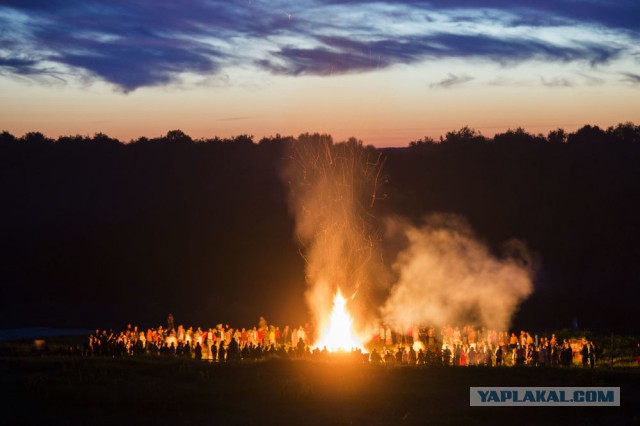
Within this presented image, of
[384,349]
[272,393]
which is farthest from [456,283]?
[272,393]

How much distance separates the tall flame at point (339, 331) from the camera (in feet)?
132

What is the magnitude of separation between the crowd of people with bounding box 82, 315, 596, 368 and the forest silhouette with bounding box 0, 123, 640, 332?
14833 mm

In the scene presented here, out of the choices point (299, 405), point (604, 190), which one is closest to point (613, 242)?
point (604, 190)

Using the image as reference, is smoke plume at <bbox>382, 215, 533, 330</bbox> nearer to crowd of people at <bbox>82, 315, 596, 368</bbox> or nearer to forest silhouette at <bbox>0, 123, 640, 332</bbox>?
forest silhouette at <bbox>0, 123, 640, 332</bbox>

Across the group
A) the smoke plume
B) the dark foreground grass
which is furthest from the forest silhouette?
the dark foreground grass

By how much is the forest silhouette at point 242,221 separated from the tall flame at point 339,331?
13.4 meters

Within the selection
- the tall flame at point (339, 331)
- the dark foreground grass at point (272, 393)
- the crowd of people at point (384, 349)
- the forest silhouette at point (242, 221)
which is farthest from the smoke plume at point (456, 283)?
the dark foreground grass at point (272, 393)

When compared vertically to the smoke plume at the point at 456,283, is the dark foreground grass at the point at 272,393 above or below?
below

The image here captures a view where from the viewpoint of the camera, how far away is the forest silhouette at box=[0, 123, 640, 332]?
6531cm

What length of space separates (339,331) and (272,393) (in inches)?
512

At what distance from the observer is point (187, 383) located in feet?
96.9

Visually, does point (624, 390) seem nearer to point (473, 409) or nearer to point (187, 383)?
point (473, 409)

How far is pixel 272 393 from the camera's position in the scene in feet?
92.5

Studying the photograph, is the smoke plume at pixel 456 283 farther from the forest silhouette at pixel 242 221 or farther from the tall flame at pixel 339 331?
the tall flame at pixel 339 331
